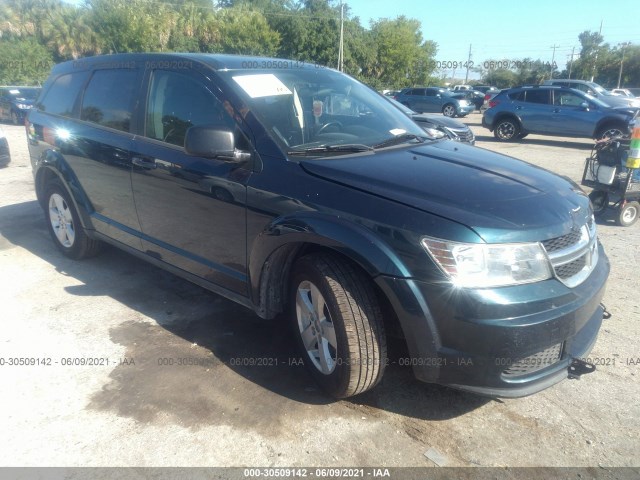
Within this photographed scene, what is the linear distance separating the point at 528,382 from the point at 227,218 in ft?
6.31

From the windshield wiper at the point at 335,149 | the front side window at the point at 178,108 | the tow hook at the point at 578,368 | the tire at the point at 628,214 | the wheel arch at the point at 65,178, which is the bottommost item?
the tire at the point at 628,214

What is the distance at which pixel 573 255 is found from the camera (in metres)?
2.59

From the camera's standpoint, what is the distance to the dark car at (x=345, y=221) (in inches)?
92.7

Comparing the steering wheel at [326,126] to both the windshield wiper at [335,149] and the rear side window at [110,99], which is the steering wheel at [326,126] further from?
the rear side window at [110,99]

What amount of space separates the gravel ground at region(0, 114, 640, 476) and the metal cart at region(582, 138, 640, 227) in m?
2.52

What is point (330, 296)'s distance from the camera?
2.63 meters

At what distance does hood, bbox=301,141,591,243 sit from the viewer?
7.89ft

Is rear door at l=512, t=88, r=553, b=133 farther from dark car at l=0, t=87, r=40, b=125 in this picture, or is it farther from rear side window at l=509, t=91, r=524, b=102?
dark car at l=0, t=87, r=40, b=125

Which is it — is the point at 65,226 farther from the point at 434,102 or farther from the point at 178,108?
the point at 434,102

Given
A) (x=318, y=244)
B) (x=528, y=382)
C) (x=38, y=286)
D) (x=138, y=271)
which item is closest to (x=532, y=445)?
(x=528, y=382)

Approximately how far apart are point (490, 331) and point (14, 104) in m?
21.5

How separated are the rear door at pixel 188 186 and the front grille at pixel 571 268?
175 cm

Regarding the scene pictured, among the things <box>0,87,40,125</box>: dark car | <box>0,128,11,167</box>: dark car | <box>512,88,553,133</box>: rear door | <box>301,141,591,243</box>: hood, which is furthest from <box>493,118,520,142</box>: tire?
<box>0,87,40,125</box>: dark car

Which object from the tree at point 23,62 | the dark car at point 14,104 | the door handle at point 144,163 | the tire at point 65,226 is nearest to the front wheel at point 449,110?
the dark car at point 14,104
